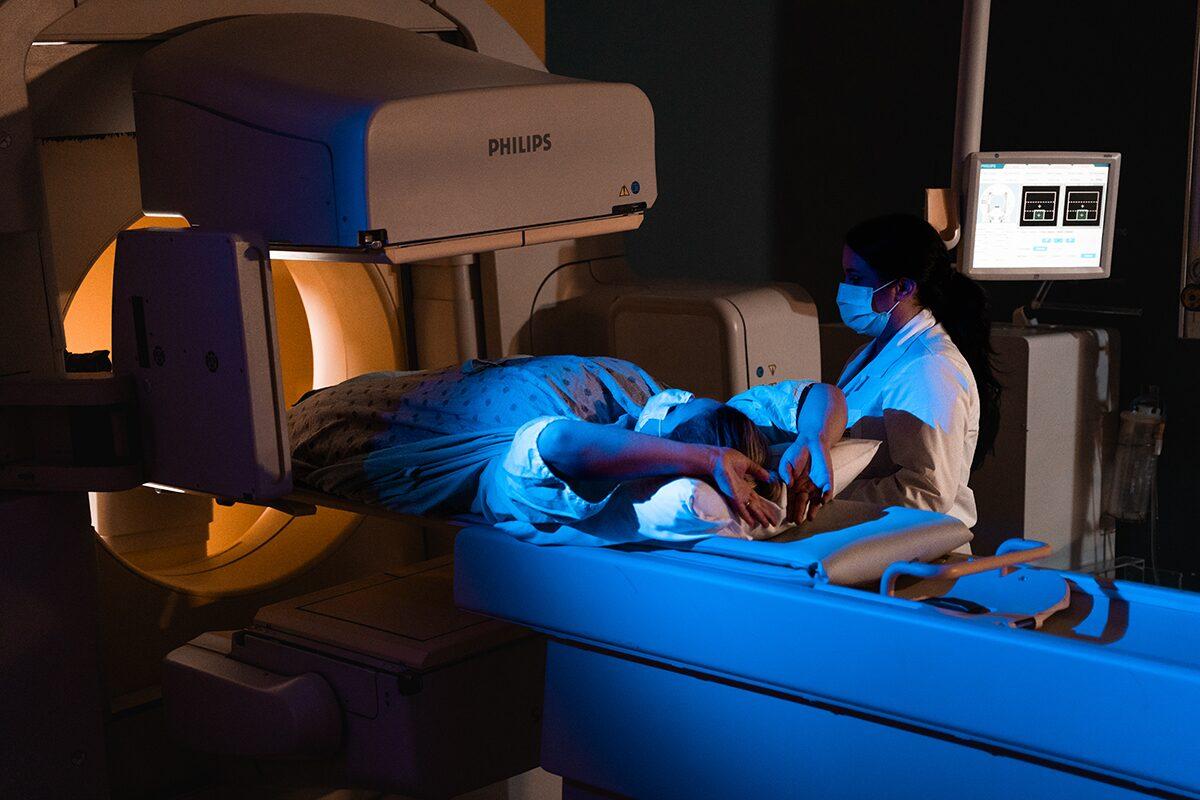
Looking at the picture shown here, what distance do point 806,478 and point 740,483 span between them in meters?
0.13

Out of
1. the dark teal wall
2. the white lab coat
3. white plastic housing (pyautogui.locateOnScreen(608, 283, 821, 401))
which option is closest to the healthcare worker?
the white lab coat

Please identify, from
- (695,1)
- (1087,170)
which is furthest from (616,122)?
(695,1)

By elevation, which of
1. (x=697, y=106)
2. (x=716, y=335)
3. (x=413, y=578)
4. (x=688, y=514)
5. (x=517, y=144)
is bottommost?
(x=413, y=578)

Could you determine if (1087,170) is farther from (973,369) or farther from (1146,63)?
(973,369)

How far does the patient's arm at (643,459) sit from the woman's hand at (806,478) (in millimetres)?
68

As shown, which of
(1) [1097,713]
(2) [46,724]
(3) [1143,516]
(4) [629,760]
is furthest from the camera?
(3) [1143,516]

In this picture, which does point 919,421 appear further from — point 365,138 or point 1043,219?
point 1043,219

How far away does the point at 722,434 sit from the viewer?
77.0 inches

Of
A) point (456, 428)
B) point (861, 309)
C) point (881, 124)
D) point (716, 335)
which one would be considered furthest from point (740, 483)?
point (881, 124)

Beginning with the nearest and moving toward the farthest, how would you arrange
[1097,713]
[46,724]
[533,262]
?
[1097,713] < [46,724] < [533,262]

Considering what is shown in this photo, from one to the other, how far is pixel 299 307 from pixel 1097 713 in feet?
8.06

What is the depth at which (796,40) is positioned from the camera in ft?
14.7

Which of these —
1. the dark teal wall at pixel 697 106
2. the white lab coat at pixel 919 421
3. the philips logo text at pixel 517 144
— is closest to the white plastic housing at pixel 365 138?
the philips logo text at pixel 517 144

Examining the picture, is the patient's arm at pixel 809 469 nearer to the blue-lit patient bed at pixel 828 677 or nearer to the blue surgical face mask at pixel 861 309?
the blue-lit patient bed at pixel 828 677
